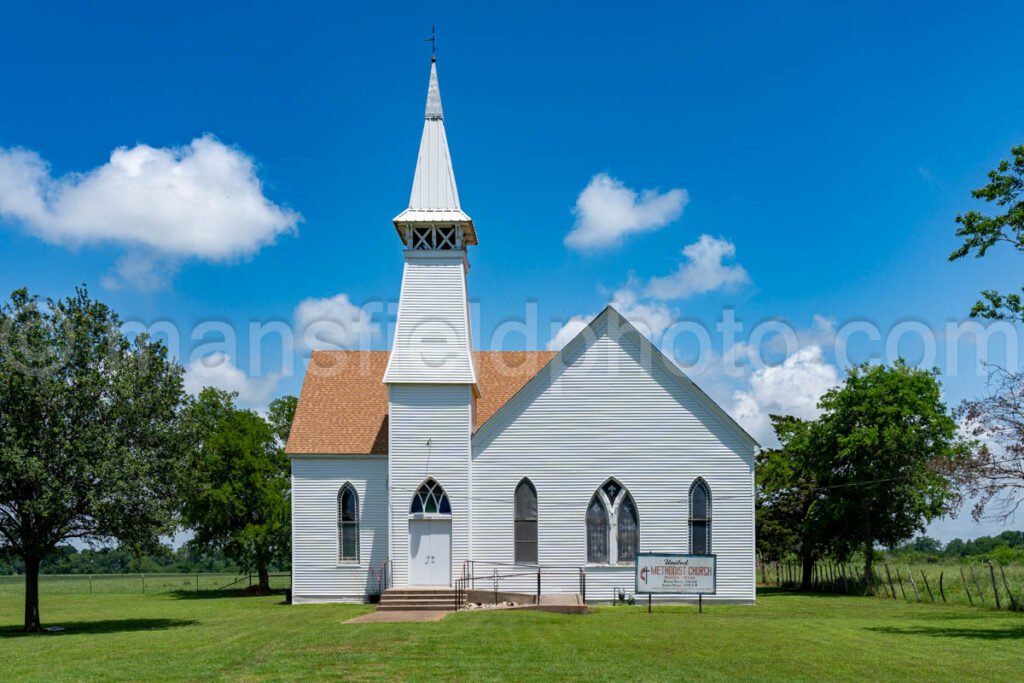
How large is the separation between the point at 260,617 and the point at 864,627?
1731 centimetres

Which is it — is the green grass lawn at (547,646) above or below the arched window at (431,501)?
below

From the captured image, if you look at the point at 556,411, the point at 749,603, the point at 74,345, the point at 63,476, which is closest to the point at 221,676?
the point at 63,476

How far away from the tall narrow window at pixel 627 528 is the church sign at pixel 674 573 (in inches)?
111

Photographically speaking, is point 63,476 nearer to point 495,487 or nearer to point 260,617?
point 260,617

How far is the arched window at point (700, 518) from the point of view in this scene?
110 ft

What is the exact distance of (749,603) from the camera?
33.3 m

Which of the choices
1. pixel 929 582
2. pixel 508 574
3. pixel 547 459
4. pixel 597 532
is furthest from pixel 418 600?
pixel 929 582

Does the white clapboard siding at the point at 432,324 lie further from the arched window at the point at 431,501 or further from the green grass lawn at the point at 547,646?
the green grass lawn at the point at 547,646

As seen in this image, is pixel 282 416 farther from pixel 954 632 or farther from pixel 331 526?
pixel 954 632

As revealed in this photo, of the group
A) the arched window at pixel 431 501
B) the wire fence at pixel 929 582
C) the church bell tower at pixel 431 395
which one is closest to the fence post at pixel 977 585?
the wire fence at pixel 929 582

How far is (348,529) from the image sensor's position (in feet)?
117

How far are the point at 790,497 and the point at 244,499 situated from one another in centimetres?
2686

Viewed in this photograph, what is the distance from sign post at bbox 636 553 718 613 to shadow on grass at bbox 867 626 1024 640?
668cm

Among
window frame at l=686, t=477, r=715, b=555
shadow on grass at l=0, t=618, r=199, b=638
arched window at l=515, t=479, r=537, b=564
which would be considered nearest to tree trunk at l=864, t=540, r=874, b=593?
window frame at l=686, t=477, r=715, b=555
